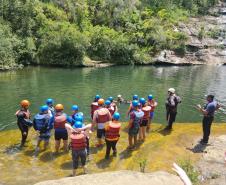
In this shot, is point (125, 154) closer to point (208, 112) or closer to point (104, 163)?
point (104, 163)

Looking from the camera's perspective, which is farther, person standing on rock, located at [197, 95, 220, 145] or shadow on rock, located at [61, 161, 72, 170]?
person standing on rock, located at [197, 95, 220, 145]

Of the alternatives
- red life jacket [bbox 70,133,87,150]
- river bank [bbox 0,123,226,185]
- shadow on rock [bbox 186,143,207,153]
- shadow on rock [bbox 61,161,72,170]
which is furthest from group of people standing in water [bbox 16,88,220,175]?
shadow on rock [bbox 186,143,207,153]

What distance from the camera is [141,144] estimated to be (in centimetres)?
1748

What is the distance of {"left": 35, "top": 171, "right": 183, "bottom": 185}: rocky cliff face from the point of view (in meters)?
10.0

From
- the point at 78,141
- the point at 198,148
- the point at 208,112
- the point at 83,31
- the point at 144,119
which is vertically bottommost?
the point at 198,148

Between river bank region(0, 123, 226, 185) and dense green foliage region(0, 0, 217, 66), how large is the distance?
120ft

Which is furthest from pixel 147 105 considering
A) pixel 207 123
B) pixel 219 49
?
pixel 219 49

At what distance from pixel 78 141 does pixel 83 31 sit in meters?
56.7

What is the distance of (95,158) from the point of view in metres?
15.7

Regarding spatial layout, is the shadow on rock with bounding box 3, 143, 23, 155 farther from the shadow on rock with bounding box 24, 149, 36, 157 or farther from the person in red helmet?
the person in red helmet

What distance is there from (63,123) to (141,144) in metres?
4.19

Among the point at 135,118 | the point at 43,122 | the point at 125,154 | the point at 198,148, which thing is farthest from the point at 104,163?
the point at 198,148

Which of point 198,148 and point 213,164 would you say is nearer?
point 213,164

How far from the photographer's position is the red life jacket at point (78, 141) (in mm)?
13117
